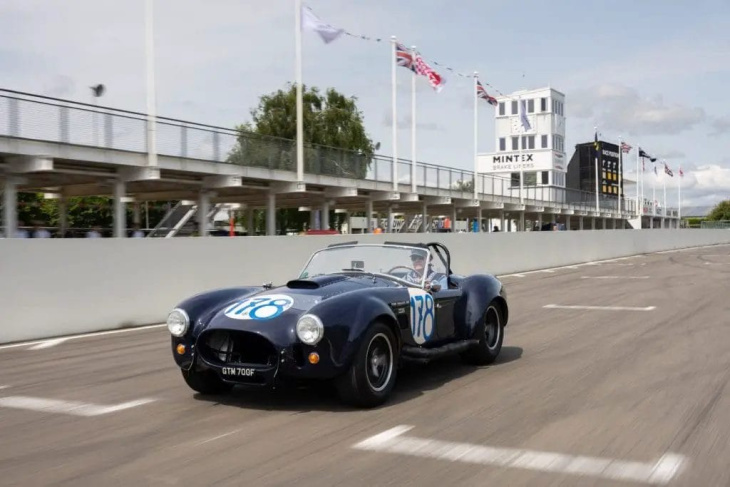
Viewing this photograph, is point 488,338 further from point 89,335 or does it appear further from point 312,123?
point 312,123

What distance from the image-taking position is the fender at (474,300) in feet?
25.9

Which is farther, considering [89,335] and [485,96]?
[485,96]

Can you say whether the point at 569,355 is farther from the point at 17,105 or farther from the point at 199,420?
the point at 17,105

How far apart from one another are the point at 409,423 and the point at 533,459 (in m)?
1.19

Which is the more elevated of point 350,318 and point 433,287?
point 433,287

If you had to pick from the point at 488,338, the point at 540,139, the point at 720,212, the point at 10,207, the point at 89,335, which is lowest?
the point at 89,335

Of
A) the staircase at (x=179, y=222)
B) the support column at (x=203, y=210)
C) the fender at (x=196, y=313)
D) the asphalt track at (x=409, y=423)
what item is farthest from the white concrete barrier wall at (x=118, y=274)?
the staircase at (x=179, y=222)

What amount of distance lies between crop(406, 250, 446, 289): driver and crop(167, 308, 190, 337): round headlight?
7.02 ft

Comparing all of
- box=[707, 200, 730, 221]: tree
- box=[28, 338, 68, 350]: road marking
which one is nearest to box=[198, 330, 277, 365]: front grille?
box=[28, 338, 68, 350]: road marking

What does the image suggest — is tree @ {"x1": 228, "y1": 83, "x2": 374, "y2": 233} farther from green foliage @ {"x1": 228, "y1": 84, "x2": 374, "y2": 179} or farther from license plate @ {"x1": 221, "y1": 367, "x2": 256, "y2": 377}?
license plate @ {"x1": 221, "y1": 367, "x2": 256, "y2": 377}

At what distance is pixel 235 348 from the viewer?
20.0ft

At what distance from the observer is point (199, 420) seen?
5895 millimetres

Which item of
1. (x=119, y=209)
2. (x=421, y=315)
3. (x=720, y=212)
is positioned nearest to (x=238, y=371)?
(x=421, y=315)

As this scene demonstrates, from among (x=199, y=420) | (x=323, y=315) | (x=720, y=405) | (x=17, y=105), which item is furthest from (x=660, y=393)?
(x=17, y=105)
